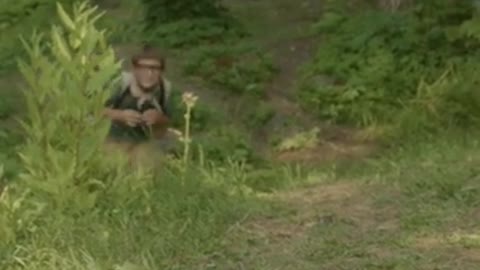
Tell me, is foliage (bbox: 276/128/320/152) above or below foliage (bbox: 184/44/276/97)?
below

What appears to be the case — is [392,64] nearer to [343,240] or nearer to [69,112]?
[343,240]

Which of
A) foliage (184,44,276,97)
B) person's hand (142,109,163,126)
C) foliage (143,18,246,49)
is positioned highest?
person's hand (142,109,163,126)

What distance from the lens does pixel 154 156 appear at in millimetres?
7320

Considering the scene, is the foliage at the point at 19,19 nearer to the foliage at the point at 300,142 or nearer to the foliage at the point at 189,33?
the foliage at the point at 189,33

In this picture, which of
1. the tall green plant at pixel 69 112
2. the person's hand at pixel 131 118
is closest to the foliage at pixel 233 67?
the person's hand at pixel 131 118

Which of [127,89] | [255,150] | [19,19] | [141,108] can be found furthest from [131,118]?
[19,19]

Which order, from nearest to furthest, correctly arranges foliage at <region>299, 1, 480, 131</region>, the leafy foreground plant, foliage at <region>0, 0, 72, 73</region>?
the leafy foreground plant
foliage at <region>299, 1, 480, 131</region>
foliage at <region>0, 0, 72, 73</region>

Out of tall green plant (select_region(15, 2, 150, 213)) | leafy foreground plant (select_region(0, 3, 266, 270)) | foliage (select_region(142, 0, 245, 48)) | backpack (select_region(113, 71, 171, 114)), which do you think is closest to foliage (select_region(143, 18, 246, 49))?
foliage (select_region(142, 0, 245, 48))

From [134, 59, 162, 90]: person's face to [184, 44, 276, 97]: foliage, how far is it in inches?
140

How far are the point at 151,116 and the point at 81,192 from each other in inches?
86.5

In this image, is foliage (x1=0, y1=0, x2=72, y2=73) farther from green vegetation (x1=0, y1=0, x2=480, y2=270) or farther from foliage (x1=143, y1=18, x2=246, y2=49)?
foliage (x1=143, y1=18, x2=246, y2=49)

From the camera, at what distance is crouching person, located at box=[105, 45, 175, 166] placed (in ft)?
25.2

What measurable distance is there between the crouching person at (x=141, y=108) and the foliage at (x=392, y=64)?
326cm

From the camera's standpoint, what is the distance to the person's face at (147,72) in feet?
25.6
